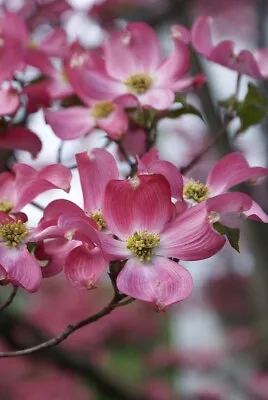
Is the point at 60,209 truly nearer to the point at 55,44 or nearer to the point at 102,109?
the point at 102,109

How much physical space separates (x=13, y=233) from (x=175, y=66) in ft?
1.08

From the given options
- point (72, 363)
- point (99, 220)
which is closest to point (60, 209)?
point (99, 220)

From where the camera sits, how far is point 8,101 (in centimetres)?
79

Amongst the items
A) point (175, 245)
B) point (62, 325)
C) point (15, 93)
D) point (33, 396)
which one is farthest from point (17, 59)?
point (62, 325)

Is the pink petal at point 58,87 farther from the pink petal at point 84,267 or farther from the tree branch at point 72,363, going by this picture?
the tree branch at point 72,363

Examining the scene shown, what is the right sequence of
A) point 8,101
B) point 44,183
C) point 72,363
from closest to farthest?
point 44,183, point 8,101, point 72,363

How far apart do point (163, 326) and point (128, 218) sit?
4.49 metres

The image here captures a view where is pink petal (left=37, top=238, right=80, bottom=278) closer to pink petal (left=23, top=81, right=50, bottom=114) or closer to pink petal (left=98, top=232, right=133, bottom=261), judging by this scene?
pink petal (left=98, top=232, right=133, bottom=261)

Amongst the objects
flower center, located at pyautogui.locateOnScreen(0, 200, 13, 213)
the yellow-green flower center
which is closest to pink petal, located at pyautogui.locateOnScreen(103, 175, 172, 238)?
flower center, located at pyautogui.locateOnScreen(0, 200, 13, 213)

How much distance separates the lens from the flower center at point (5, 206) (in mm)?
698

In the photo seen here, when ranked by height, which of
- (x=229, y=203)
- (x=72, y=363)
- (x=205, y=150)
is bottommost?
(x=72, y=363)

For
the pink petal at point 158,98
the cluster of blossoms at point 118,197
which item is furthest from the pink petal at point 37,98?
the pink petal at point 158,98

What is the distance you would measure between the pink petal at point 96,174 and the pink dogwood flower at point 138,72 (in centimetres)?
16

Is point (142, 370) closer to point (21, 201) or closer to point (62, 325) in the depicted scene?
point (62, 325)
